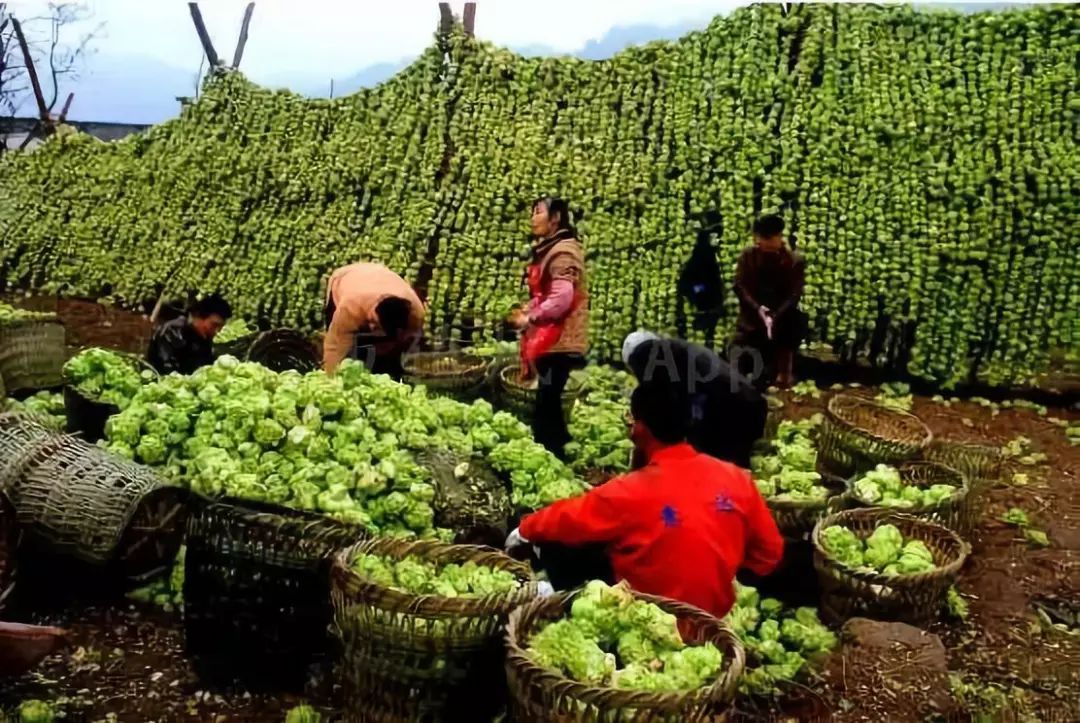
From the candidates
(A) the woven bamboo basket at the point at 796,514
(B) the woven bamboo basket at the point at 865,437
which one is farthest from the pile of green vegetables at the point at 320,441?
(B) the woven bamboo basket at the point at 865,437

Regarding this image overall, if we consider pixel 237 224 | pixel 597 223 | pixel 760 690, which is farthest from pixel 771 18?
pixel 760 690

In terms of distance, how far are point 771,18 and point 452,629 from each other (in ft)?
27.7

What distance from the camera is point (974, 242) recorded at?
9648 mm

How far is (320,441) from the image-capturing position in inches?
205

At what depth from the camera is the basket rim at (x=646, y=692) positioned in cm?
298

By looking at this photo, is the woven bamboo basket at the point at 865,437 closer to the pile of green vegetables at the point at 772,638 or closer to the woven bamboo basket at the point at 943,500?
the woven bamboo basket at the point at 943,500

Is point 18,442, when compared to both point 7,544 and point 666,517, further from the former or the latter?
→ point 666,517

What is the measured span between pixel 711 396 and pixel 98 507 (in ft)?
10.3

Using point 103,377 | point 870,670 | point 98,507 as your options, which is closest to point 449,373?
point 103,377

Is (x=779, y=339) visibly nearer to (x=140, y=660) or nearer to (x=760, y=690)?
(x=760, y=690)

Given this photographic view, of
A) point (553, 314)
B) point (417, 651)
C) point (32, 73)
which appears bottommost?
point (417, 651)

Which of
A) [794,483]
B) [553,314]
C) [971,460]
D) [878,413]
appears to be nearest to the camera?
[794,483]

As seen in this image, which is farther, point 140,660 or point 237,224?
point 237,224

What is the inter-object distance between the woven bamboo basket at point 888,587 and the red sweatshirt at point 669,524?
4.61ft
